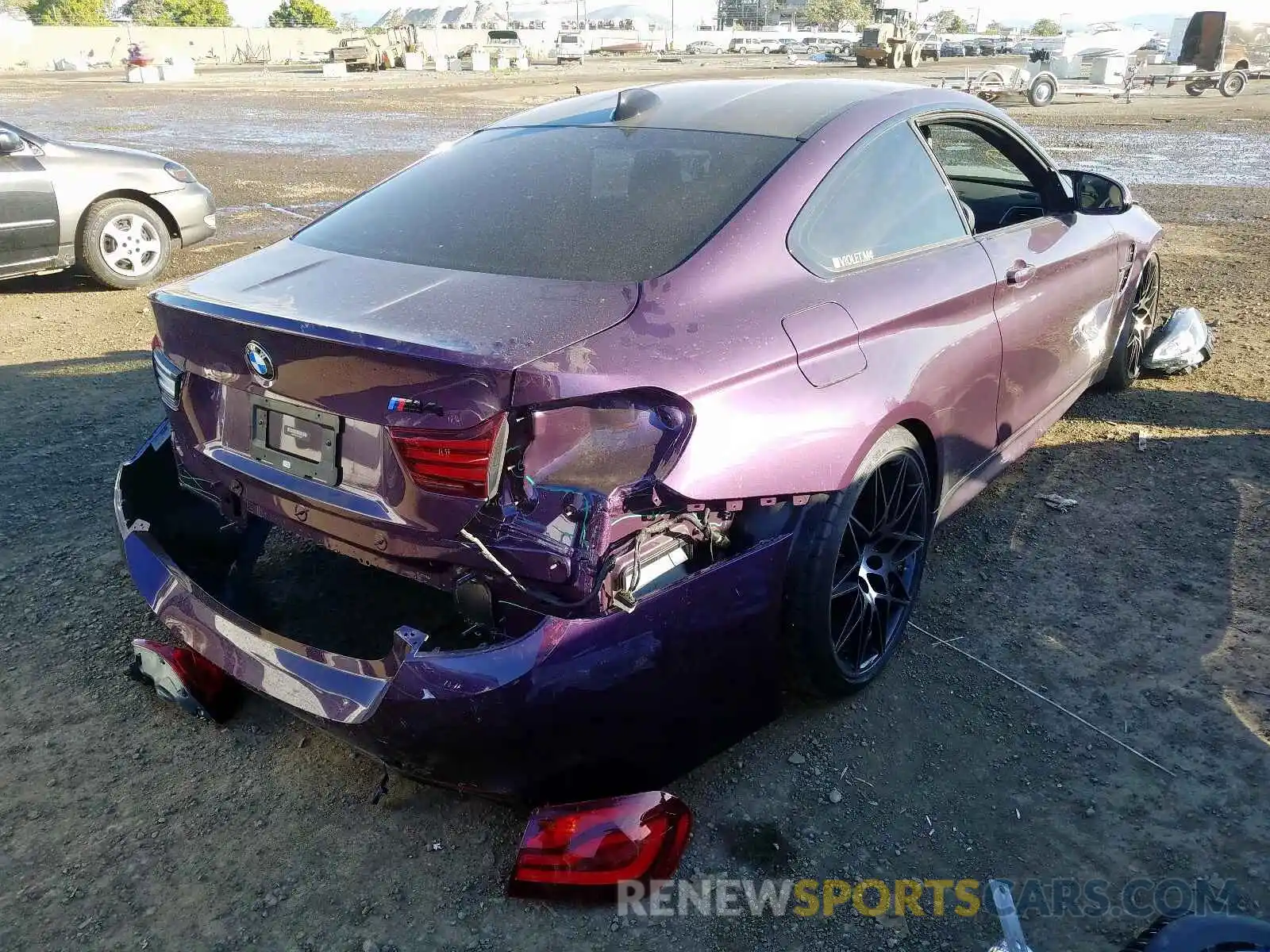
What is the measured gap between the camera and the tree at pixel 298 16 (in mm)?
87688

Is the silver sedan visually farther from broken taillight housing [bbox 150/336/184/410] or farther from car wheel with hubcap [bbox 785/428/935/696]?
car wheel with hubcap [bbox 785/428/935/696]

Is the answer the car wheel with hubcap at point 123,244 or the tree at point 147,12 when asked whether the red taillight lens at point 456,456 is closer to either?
the car wheel with hubcap at point 123,244

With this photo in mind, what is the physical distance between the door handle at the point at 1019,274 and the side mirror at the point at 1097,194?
2.66ft

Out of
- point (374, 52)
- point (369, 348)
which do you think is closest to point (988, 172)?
point (369, 348)

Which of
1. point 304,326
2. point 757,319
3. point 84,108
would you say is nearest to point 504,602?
point 304,326

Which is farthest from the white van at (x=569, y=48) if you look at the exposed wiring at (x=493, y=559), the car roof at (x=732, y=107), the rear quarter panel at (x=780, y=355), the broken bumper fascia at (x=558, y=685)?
the exposed wiring at (x=493, y=559)

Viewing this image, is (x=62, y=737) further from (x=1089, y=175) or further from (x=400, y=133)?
(x=400, y=133)

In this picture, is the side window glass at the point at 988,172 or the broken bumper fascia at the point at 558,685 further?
the side window glass at the point at 988,172

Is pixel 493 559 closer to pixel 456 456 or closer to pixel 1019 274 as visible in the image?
pixel 456 456

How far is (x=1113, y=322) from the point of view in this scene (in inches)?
184

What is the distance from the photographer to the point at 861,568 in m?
2.86

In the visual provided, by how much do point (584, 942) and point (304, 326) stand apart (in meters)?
1.48

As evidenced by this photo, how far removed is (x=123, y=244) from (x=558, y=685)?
7182 millimetres

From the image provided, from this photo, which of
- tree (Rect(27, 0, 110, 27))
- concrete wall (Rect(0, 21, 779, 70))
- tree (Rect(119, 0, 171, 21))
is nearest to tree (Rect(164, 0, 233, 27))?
tree (Rect(119, 0, 171, 21))
